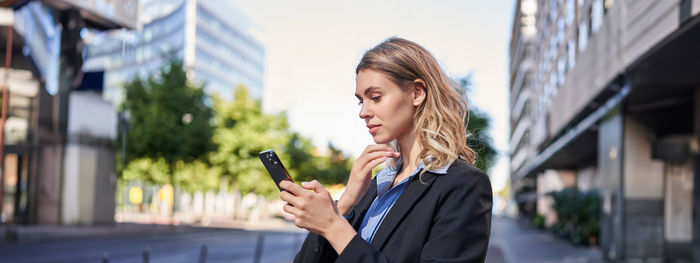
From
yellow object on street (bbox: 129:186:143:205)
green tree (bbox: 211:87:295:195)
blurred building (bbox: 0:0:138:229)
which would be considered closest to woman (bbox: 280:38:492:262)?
blurred building (bbox: 0:0:138:229)

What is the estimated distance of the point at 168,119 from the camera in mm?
34188

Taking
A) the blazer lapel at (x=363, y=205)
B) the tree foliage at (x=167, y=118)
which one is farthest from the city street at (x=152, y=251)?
the blazer lapel at (x=363, y=205)

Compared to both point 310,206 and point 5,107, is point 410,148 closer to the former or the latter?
point 310,206

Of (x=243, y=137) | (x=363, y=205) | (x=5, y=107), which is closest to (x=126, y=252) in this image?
(x=5, y=107)

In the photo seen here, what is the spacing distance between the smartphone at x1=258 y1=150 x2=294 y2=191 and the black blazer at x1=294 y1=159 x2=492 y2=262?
0.24 m

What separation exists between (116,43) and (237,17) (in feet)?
223

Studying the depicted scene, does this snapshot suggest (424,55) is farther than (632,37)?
No

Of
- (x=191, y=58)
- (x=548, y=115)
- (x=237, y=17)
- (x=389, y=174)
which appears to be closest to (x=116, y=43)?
(x=548, y=115)

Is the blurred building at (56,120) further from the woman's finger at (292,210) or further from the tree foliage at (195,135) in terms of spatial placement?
the woman's finger at (292,210)

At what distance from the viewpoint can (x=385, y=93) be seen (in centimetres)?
191

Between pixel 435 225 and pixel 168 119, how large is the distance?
3380 cm

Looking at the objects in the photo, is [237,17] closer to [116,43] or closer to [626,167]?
[116,43]

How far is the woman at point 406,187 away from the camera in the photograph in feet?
5.64

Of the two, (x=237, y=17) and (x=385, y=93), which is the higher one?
(x=237, y=17)
